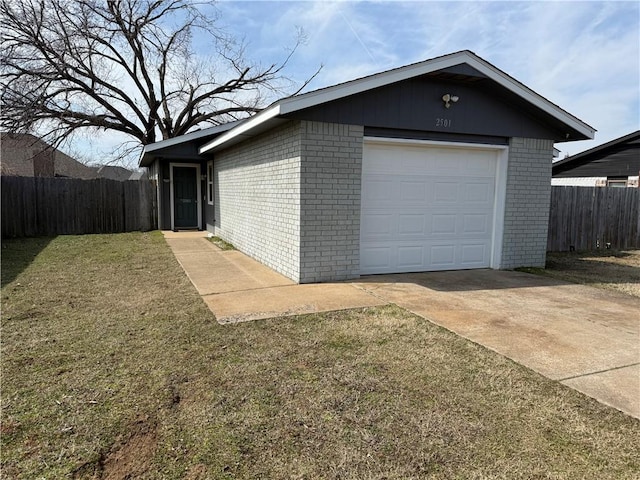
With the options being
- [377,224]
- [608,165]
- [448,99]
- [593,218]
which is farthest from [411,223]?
[608,165]

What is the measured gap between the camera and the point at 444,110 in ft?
24.5

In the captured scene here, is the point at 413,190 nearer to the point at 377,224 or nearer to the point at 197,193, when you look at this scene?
the point at 377,224

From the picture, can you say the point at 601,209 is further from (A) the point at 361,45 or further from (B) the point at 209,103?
(B) the point at 209,103

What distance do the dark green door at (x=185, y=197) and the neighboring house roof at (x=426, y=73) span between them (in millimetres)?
8593

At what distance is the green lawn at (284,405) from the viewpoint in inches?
96.0

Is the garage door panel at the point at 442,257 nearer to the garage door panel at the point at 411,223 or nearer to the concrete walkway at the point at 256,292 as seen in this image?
the garage door panel at the point at 411,223

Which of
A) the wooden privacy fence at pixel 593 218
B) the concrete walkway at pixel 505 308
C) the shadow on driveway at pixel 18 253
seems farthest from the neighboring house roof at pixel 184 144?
the wooden privacy fence at pixel 593 218

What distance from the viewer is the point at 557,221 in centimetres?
1195

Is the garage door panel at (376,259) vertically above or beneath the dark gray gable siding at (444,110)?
beneath

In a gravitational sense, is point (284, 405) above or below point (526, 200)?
below

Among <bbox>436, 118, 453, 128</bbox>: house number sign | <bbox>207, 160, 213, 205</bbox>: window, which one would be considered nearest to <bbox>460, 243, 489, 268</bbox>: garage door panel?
<bbox>436, 118, 453, 128</bbox>: house number sign

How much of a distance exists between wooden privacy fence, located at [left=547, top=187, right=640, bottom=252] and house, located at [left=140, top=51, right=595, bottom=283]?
12.7ft

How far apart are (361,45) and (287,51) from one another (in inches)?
570

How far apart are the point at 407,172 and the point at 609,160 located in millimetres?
14729
